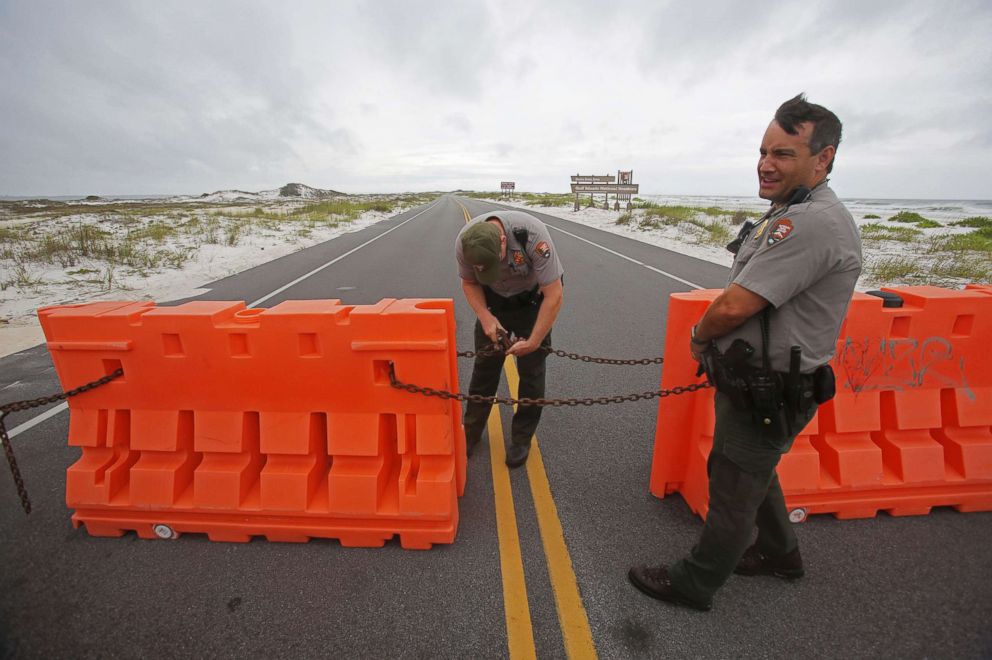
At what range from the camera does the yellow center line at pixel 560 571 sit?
81.5 inches

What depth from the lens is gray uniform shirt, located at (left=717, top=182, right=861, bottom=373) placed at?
1.67 meters

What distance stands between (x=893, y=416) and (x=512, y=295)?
2509 millimetres

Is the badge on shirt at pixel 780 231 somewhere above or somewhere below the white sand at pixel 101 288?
above

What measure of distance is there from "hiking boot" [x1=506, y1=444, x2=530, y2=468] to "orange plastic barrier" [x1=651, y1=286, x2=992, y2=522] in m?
1.06

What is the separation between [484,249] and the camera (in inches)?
106

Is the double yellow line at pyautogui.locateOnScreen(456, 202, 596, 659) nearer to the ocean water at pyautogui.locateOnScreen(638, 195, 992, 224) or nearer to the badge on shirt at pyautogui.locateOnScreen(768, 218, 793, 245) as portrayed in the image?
the badge on shirt at pyautogui.locateOnScreen(768, 218, 793, 245)

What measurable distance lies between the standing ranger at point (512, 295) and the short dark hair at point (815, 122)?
1430 millimetres

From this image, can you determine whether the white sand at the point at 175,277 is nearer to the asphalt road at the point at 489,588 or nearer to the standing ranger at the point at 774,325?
the asphalt road at the point at 489,588

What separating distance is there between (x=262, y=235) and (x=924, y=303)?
882 inches

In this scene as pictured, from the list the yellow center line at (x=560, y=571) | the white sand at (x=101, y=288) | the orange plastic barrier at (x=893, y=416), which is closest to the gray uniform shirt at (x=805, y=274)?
the orange plastic barrier at (x=893, y=416)

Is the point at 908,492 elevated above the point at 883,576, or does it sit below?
above

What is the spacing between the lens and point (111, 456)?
9.33 ft

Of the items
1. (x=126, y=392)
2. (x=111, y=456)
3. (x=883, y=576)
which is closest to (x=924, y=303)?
(x=883, y=576)

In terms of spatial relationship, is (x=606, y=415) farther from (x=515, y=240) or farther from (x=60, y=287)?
(x=60, y=287)
